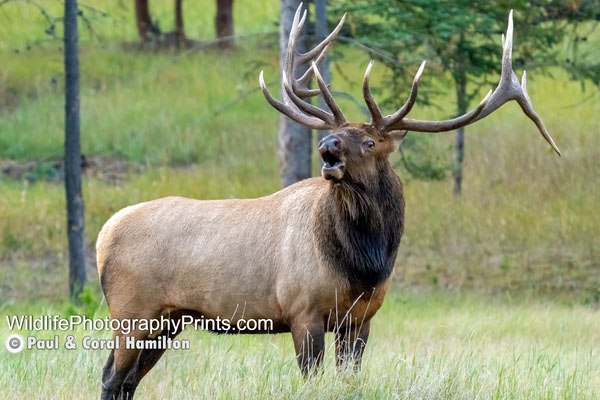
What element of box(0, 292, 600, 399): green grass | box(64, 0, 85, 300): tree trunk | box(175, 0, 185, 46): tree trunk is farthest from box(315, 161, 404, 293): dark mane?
box(175, 0, 185, 46): tree trunk

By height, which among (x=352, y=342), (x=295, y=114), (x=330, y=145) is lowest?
(x=352, y=342)

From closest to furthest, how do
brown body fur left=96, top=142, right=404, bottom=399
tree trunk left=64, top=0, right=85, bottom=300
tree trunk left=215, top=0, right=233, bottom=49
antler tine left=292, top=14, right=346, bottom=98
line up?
1. brown body fur left=96, top=142, right=404, bottom=399
2. antler tine left=292, top=14, right=346, bottom=98
3. tree trunk left=64, top=0, right=85, bottom=300
4. tree trunk left=215, top=0, right=233, bottom=49

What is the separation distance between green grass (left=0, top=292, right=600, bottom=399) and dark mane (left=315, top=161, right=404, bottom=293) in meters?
0.61

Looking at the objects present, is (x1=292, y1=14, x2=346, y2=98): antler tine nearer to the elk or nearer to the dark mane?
the elk

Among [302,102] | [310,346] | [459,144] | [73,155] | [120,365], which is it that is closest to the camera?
[310,346]

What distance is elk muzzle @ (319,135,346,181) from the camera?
6.26 m

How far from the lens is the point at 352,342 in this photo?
670 cm

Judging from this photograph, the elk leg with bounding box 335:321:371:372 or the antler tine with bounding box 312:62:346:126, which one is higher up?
the antler tine with bounding box 312:62:346:126

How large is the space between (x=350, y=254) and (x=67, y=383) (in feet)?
7.14

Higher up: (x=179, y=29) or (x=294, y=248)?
(x=179, y=29)

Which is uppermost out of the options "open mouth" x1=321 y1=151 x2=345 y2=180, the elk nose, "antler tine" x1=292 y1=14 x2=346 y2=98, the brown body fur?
"antler tine" x1=292 y1=14 x2=346 y2=98

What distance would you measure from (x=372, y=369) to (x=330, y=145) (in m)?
1.72
